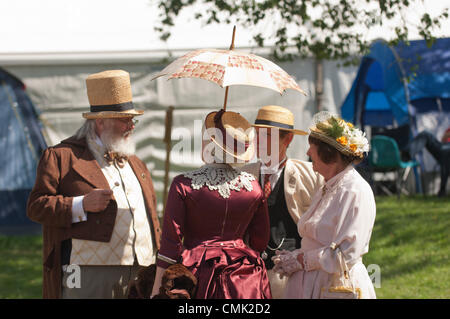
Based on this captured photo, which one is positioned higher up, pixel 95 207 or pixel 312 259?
pixel 95 207

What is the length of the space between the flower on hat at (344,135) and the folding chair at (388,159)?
6966mm

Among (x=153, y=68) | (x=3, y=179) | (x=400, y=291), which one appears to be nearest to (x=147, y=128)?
(x=153, y=68)

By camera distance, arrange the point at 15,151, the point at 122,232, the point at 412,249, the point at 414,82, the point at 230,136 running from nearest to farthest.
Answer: the point at 230,136
the point at 122,232
the point at 412,249
the point at 15,151
the point at 414,82

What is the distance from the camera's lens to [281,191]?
3.72 metres

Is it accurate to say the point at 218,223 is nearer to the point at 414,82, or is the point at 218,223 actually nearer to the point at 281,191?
the point at 281,191

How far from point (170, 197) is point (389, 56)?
25.3 feet

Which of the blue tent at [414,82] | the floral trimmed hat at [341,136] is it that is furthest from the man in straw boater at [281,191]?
the blue tent at [414,82]

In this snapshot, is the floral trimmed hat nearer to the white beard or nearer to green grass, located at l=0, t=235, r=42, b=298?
the white beard

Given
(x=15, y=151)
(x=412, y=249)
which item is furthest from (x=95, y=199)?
(x=15, y=151)

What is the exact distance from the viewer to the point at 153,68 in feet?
31.7

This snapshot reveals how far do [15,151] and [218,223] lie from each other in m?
7.33
